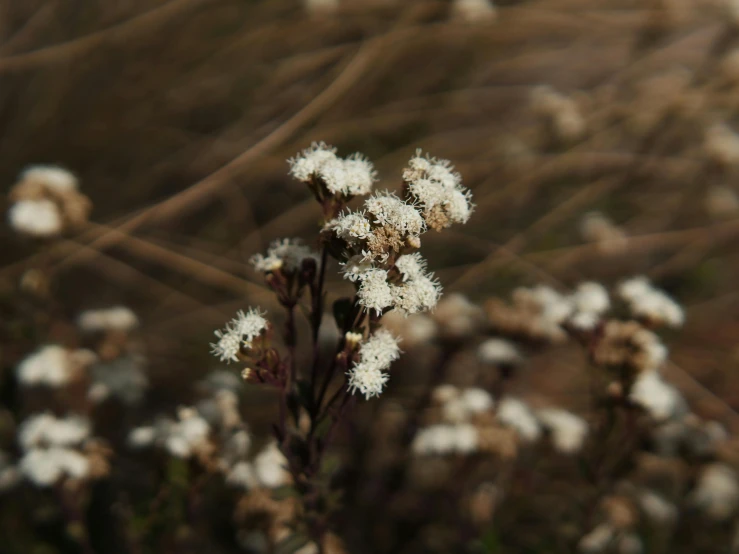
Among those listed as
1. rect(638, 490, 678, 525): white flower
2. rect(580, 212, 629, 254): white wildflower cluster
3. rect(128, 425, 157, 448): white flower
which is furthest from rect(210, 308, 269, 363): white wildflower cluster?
rect(580, 212, 629, 254): white wildflower cluster

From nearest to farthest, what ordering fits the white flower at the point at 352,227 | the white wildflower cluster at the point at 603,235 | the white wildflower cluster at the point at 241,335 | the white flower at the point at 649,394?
the white flower at the point at 352,227 → the white wildflower cluster at the point at 241,335 → the white flower at the point at 649,394 → the white wildflower cluster at the point at 603,235

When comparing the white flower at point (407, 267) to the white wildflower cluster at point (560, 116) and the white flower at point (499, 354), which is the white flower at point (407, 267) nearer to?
the white flower at point (499, 354)

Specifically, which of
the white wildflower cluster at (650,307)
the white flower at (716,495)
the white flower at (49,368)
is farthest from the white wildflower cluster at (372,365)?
the white flower at (716,495)

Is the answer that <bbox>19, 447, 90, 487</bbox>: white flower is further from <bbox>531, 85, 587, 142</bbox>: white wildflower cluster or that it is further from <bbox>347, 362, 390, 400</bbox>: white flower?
<bbox>531, 85, 587, 142</bbox>: white wildflower cluster

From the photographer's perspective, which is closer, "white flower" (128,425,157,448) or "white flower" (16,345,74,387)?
"white flower" (128,425,157,448)

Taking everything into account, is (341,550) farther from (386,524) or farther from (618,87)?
(618,87)
